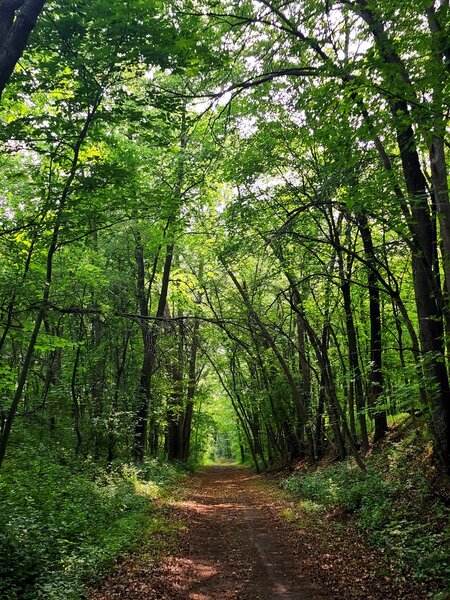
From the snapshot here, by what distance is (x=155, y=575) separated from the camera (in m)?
6.98

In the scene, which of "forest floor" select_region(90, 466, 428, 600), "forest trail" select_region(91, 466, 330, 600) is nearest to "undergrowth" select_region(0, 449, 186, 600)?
"forest floor" select_region(90, 466, 428, 600)

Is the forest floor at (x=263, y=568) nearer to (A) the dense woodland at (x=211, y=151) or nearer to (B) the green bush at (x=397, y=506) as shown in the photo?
(B) the green bush at (x=397, y=506)

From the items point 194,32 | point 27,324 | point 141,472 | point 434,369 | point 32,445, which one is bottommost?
point 141,472

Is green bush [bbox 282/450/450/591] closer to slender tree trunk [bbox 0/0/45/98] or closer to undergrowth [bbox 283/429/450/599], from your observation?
undergrowth [bbox 283/429/450/599]

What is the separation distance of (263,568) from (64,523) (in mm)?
3809

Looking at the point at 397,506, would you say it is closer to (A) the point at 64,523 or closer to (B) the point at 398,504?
(B) the point at 398,504

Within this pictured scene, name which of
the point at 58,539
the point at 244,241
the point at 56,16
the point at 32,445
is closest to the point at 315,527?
the point at 58,539

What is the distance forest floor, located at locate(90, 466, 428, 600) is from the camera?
6203mm

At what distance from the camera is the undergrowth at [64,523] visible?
19.6 ft

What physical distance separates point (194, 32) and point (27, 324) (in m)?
6.24

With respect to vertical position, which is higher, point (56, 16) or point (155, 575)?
point (56, 16)

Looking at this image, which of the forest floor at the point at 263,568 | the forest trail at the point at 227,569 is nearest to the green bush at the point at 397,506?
the forest floor at the point at 263,568

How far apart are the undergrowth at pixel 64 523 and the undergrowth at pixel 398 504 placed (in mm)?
4498

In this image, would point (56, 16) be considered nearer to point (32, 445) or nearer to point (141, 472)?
point (32, 445)
